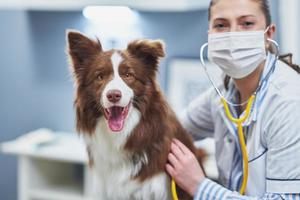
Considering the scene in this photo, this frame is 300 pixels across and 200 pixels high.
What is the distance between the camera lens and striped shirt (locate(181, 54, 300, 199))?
1.25 metres

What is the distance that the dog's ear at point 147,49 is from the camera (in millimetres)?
1229

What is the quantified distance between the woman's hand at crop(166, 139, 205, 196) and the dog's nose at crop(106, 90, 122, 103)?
0.95 ft

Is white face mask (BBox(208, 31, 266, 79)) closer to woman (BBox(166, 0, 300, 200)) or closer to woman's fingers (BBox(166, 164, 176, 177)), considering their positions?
woman (BBox(166, 0, 300, 200))

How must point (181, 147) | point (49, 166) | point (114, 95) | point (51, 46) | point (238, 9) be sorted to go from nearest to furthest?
point (114, 95) < point (238, 9) < point (181, 147) < point (49, 166) < point (51, 46)

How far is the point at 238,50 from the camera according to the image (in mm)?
1345

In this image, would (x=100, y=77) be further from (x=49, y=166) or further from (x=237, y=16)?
(x=49, y=166)

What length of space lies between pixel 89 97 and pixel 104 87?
8cm

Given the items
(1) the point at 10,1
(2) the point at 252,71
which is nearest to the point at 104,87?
(2) the point at 252,71

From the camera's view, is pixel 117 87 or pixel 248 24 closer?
pixel 117 87

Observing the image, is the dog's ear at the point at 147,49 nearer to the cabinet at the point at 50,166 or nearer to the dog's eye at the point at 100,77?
the dog's eye at the point at 100,77

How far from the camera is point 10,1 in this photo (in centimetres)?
282

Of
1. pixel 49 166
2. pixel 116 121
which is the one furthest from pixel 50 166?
pixel 116 121

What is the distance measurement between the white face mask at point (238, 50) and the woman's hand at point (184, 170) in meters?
0.27

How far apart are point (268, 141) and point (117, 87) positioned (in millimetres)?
436
